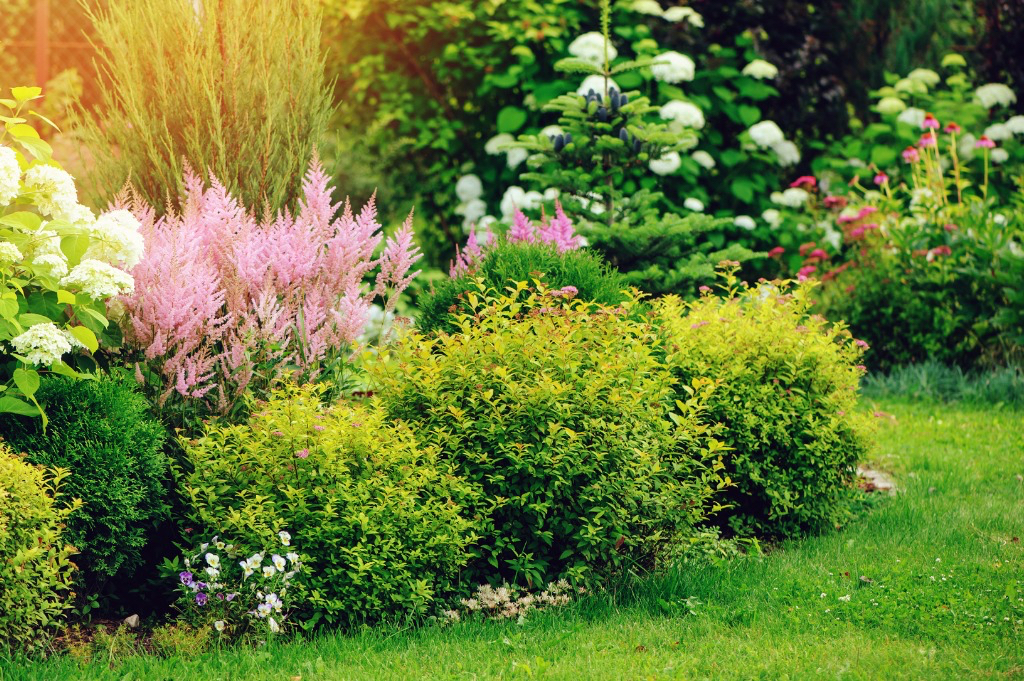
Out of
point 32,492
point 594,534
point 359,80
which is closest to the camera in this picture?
point 32,492

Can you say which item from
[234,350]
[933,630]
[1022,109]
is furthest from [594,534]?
[1022,109]

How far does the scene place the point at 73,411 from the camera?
379cm

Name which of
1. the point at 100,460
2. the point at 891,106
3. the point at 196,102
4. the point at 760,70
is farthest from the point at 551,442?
the point at 891,106

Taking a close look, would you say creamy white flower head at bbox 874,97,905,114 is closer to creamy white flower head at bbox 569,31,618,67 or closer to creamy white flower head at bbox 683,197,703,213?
creamy white flower head at bbox 683,197,703,213

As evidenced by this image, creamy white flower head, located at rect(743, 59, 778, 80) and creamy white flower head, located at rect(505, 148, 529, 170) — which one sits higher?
creamy white flower head, located at rect(743, 59, 778, 80)

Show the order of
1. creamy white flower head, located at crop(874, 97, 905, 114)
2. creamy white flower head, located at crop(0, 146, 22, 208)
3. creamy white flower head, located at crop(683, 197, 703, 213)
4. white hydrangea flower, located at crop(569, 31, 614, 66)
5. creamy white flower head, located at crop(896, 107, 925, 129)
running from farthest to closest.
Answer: creamy white flower head, located at crop(874, 97, 905, 114) → creamy white flower head, located at crop(896, 107, 925, 129) → white hydrangea flower, located at crop(569, 31, 614, 66) → creamy white flower head, located at crop(683, 197, 703, 213) → creamy white flower head, located at crop(0, 146, 22, 208)

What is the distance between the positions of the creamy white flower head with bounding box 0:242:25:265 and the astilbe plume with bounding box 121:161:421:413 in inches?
19.6

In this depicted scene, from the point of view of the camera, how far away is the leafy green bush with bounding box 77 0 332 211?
5469 mm

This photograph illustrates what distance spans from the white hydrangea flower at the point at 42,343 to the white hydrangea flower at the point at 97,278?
24 centimetres

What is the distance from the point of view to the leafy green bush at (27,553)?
3.35 meters

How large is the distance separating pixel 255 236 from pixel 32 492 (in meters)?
1.68

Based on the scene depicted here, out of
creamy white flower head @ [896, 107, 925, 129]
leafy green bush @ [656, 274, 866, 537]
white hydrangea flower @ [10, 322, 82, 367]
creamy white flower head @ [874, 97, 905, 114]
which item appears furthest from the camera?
creamy white flower head @ [874, 97, 905, 114]

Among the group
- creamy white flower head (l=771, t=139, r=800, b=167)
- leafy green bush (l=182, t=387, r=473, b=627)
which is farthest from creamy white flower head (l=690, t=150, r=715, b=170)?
leafy green bush (l=182, t=387, r=473, b=627)

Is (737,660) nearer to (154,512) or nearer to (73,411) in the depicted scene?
(154,512)
